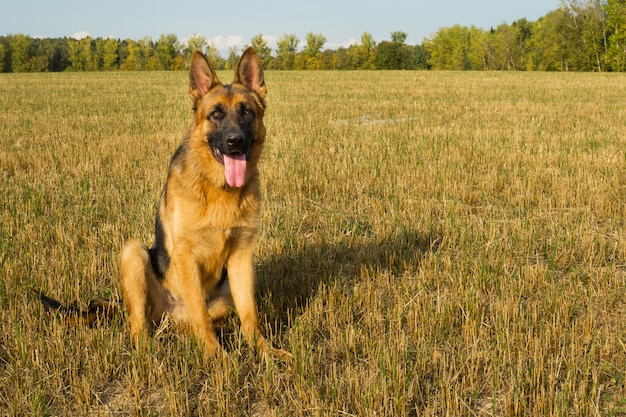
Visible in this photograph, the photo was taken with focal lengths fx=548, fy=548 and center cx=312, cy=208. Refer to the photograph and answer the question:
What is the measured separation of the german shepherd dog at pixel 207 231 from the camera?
3.45 meters

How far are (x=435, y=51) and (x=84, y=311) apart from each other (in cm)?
10890

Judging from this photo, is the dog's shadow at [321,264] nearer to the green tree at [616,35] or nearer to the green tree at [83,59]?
the green tree at [616,35]

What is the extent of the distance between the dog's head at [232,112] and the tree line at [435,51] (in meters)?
66.3

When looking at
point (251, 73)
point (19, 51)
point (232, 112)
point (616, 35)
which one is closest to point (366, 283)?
point (232, 112)

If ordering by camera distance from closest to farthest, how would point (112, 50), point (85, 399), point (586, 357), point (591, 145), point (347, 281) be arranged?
point (85, 399), point (586, 357), point (347, 281), point (591, 145), point (112, 50)

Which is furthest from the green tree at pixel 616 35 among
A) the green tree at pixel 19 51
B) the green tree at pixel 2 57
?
the green tree at pixel 2 57

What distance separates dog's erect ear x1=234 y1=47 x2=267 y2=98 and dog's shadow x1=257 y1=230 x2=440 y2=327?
1545 mm

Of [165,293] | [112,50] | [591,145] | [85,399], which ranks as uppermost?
[112,50]

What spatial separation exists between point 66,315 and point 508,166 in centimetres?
681

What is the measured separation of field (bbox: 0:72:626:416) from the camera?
2.92 meters

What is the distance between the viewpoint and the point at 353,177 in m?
7.92

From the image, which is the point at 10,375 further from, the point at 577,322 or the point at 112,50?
the point at 112,50

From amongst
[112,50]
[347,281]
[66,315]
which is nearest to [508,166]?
[347,281]

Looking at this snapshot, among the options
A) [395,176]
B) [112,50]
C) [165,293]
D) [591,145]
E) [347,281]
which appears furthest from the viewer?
[112,50]
